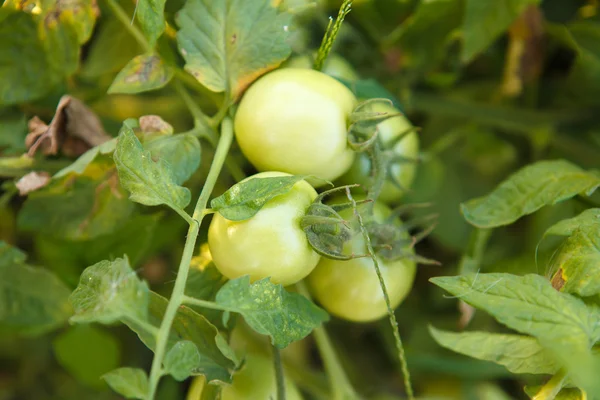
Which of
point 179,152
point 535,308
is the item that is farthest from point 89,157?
point 535,308

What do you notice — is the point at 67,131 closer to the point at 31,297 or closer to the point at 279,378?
the point at 31,297

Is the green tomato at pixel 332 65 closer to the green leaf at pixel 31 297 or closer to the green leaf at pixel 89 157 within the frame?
the green leaf at pixel 89 157

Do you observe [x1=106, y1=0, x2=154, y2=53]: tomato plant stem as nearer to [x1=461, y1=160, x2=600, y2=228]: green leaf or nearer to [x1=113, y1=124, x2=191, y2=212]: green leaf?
[x1=113, y1=124, x2=191, y2=212]: green leaf

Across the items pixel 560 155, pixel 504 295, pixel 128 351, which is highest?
pixel 504 295

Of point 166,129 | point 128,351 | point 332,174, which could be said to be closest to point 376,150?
point 332,174

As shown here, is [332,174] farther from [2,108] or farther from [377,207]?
[2,108]

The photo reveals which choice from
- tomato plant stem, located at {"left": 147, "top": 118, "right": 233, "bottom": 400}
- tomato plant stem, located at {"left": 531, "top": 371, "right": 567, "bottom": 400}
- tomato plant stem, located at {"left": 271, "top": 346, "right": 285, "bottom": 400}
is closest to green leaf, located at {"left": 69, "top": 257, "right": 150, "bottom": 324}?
tomato plant stem, located at {"left": 147, "top": 118, "right": 233, "bottom": 400}
